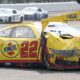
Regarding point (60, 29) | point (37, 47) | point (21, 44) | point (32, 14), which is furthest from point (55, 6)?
point (37, 47)

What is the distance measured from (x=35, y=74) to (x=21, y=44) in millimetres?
1124

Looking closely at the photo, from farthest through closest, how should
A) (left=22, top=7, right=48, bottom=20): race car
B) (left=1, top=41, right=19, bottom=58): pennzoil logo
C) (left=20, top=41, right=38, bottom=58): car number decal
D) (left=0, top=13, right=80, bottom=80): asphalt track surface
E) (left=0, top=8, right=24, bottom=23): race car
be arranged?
(left=22, top=7, right=48, bottom=20): race car
(left=0, top=8, right=24, bottom=23): race car
(left=1, top=41, right=19, bottom=58): pennzoil logo
(left=20, top=41, right=38, bottom=58): car number decal
(left=0, top=13, right=80, bottom=80): asphalt track surface

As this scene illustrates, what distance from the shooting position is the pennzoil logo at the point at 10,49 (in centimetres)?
1066

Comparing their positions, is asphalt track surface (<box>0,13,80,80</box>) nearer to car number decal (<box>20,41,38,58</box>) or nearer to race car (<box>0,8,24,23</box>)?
car number decal (<box>20,41,38,58</box>)

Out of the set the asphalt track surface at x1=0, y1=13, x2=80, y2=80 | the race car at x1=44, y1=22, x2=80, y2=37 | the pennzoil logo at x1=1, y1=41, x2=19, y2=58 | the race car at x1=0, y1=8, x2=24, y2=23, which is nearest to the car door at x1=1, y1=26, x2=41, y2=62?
the pennzoil logo at x1=1, y1=41, x2=19, y2=58

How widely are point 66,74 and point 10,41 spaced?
1987mm

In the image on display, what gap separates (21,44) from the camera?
417 inches

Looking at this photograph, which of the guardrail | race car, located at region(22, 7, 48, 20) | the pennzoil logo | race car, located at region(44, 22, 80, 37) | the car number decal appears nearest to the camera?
the car number decal

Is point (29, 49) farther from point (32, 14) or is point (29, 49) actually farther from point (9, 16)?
point (32, 14)

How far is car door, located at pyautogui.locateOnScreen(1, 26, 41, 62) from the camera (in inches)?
411

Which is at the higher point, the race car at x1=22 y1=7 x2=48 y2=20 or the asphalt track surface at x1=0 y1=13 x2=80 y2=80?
the asphalt track surface at x1=0 y1=13 x2=80 y2=80

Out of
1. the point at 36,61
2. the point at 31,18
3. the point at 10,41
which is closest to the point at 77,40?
the point at 36,61

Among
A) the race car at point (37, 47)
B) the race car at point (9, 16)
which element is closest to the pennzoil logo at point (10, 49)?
the race car at point (37, 47)

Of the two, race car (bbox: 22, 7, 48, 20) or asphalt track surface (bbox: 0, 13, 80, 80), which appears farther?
race car (bbox: 22, 7, 48, 20)
